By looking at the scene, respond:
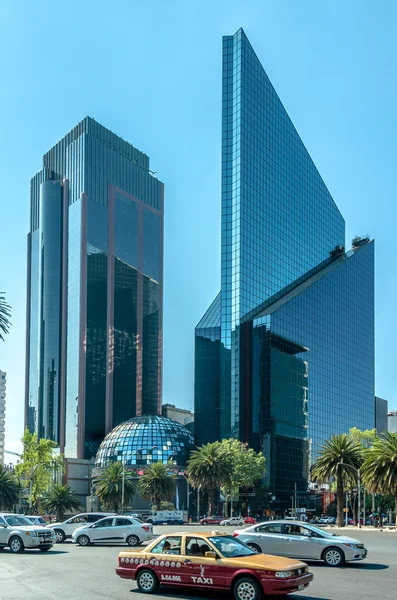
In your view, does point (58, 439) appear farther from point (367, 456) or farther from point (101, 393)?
point (367, 456)

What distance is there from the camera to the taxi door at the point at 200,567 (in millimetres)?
18719

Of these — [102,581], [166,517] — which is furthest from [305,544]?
[166,517]

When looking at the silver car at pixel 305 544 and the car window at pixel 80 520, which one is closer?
the silver car at pixel 305 544

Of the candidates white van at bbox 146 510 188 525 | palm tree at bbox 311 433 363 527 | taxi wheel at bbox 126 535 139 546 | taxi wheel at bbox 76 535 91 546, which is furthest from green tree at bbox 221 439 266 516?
taxi wheel at bbox 126 535 139 546

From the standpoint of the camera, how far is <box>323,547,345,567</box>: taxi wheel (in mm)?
27156

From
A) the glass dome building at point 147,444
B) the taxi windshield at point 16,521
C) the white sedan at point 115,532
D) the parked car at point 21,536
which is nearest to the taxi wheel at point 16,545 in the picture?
the parked car at point 21,536

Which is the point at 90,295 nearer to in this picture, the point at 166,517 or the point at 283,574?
Result: the point at 166,517

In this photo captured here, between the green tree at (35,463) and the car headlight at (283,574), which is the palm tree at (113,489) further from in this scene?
the car headlight at (283,574)

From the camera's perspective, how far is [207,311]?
146750 mm

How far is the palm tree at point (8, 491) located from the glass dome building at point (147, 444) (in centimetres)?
3278

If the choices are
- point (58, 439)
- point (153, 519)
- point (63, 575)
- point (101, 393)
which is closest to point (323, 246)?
point (101, 393)

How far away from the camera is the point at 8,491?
97188 millimetres

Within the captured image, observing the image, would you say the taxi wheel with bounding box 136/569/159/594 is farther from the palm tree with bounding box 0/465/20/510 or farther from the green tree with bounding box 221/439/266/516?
the palm tree with bounding box 0/465/20/510

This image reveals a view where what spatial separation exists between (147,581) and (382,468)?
51.9 meters
